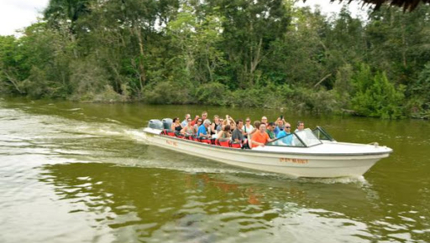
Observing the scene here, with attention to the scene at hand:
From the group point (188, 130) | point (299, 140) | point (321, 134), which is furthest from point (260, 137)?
point (188, 130)

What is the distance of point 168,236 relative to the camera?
7180mm

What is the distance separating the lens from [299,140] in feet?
36.6

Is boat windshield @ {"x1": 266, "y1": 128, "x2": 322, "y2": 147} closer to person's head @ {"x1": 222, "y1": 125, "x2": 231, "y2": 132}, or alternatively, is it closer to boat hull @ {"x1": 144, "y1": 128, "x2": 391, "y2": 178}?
boat hull @ {"x1": 144, "y1": 128, "x2": 391, "y2": 178}

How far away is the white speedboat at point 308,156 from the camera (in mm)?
10312

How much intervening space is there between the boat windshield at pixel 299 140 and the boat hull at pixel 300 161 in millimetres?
291

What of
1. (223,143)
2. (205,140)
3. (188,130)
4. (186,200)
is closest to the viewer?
(186,200)

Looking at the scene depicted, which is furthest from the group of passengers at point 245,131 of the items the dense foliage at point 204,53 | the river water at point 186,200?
the dense foliage at point 204,53

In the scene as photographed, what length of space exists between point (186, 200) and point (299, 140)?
155 inches

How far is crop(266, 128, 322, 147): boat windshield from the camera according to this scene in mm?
11170

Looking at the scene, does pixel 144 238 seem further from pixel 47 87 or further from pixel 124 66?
pixel 47 87

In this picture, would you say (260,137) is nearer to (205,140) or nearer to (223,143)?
(223,143)

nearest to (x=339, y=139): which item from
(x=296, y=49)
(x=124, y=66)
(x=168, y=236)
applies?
(x=168, y=236)

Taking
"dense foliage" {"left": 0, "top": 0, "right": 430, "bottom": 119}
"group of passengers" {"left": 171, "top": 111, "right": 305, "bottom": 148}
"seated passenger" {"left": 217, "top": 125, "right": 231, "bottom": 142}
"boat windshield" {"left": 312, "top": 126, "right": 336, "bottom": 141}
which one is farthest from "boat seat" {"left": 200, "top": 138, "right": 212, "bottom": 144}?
"dense foliage" {"left": 0, "top": 0, "right": 430, "bottom": 119}

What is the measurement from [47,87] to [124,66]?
32.7 feet
